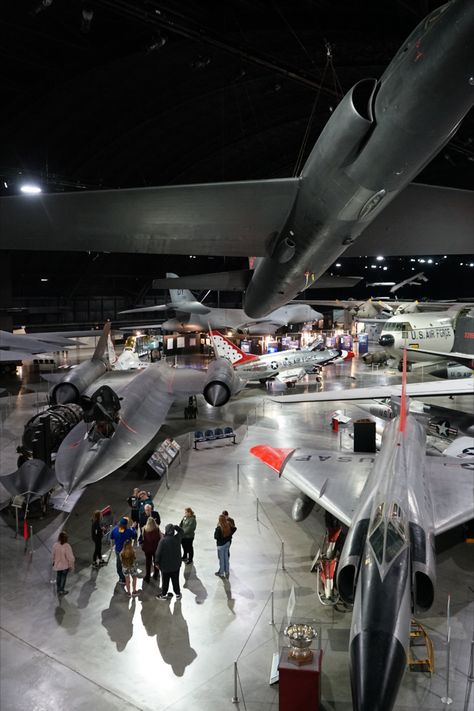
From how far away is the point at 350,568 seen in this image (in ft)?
17.9

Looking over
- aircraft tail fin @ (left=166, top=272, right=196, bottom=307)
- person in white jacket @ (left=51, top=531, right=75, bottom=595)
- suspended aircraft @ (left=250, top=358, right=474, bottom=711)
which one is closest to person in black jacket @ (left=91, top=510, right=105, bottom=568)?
person in white jacket @ (left=51, top=531, right=75, bottom=595)

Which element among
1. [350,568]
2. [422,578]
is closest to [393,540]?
[422,578]

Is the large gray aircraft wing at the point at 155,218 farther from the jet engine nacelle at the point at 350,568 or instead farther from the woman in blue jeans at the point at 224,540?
the woman in blue jeans at the point at 224,540

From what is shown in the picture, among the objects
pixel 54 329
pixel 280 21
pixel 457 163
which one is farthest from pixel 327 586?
pixel 54 329

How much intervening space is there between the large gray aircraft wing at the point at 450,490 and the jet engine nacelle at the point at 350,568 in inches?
56.8

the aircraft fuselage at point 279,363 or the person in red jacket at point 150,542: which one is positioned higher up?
the aircraft fuselage at point 279,363

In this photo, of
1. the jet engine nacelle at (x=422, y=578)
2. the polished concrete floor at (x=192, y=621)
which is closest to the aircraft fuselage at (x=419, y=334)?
the polished concrete floor at (x=192, y=621)

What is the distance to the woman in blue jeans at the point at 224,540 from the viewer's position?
7891 mm

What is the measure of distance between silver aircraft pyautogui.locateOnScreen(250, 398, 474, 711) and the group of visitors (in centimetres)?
174

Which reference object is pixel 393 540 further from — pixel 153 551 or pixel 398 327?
pixel 398 327

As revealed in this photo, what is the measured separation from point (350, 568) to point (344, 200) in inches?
168

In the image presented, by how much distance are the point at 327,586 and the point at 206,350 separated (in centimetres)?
3410

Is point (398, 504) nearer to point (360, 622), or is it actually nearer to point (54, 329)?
point (360, 622)

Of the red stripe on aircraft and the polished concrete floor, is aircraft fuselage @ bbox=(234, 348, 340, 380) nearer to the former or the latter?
the polished concrete floor
